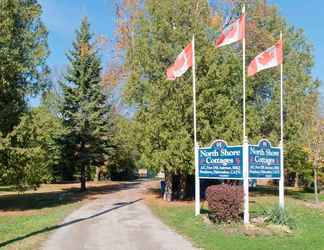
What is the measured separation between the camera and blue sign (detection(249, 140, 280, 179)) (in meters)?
15.9

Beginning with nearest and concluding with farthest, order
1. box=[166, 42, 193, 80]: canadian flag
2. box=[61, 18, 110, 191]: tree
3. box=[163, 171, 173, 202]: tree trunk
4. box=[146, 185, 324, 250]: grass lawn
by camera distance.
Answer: box=[146, 185, 324, 250]: grass lawn → box=[166, 42, 193, 80]: canadian flag → box=[163, 171, 173, 202]: tree trunk → box=[61, 18, 110, 191]: tree

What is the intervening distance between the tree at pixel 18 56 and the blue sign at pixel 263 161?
11.5 metres

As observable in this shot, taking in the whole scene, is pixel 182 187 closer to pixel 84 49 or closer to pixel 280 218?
pixel 280 218

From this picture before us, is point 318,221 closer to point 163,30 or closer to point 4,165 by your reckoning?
point 163,30

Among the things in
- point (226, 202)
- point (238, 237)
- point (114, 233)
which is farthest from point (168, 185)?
point (238, 237)

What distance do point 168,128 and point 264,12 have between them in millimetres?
13620

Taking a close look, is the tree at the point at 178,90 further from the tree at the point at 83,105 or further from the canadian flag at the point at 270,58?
the tree at the point at 83,105

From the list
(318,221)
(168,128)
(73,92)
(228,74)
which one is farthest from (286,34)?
(318,221)

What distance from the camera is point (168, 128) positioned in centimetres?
2391

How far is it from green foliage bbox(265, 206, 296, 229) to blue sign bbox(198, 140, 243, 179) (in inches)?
61.0

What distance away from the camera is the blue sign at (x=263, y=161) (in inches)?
625

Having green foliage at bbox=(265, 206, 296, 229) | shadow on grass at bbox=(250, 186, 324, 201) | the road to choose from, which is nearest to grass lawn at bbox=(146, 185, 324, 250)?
green foliage at bbox=(265, 206, 296, 229)

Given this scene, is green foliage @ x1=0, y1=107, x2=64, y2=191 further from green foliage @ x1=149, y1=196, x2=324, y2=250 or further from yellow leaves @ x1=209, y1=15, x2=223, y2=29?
yellow leaves @ x1=209, y1=15, x2=223, y2=29

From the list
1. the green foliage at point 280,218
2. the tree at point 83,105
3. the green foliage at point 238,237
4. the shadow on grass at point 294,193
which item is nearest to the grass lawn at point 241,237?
the green foliage at point 238,237
